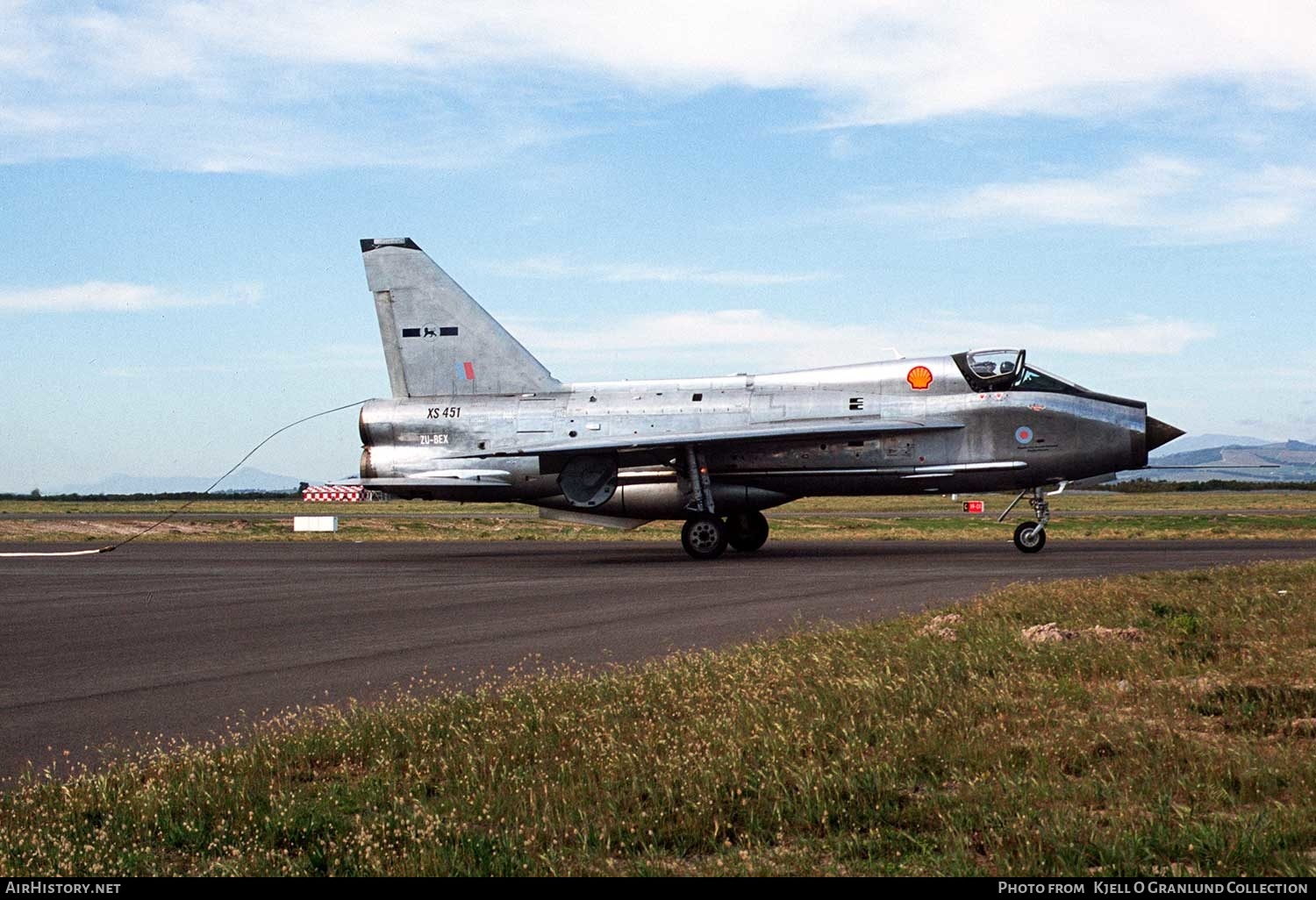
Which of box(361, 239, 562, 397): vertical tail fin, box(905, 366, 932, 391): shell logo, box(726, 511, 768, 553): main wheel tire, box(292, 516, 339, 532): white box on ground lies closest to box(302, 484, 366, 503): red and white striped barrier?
box(292, 516, 339, 532): white box on ground

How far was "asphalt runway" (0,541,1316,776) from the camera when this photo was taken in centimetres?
982

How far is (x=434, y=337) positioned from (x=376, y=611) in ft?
40.2

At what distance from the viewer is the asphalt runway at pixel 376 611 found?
387 inches

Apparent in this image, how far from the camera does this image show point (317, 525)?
4175 cm

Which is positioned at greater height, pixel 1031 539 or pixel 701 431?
pixel 701 431

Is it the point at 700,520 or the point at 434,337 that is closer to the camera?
the point at 700,520

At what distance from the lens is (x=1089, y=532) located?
33.2 metres

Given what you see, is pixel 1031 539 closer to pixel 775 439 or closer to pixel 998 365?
pixel 998 365

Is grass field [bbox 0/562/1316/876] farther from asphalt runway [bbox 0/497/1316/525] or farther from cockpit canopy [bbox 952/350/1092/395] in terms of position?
asphalt runway [bbox 0/497/1316/525]

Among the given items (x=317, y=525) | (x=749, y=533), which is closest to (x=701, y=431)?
(x=749, y=533)

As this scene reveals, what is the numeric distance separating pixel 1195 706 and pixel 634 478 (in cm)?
1854

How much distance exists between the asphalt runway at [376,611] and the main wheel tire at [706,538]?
0.52m

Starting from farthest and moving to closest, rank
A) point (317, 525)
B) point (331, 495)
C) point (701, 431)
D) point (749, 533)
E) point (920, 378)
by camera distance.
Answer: point (331, 495) < point (317, 525) < point (749, 533) < point (701, 431) < point (920, 378)

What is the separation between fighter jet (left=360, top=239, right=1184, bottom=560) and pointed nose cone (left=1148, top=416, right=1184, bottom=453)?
4 cm
